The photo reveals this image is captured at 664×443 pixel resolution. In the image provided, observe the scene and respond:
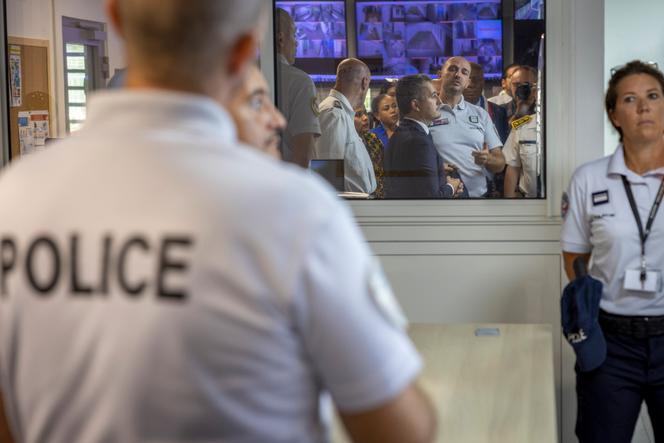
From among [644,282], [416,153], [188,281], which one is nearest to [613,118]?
[644,282]

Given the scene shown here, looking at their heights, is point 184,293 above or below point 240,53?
below

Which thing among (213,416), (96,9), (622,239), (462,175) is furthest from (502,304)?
(213,416)

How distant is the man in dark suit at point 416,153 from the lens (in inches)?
187

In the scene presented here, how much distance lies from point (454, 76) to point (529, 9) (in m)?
0.45

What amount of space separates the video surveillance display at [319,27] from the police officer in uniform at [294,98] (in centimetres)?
4

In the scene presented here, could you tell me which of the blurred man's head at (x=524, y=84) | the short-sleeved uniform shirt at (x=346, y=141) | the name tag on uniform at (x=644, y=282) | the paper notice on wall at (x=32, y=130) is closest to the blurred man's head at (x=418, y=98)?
the short-sleeved uniform shirt at (x=346, y=141)

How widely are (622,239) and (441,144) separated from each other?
1.39m

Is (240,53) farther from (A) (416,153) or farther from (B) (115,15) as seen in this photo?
(A) (416,153)

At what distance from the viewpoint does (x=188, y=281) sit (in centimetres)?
99

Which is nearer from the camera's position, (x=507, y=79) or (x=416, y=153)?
(x=507, y=79)

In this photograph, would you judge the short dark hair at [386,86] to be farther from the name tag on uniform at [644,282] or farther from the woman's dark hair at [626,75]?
the name tag on uniform at [644,282]

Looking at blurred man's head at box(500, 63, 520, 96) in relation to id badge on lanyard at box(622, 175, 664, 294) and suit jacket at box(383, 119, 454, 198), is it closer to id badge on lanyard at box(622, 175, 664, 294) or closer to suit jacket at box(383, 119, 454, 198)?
suit jacket at box(383, 119, 454, 198)

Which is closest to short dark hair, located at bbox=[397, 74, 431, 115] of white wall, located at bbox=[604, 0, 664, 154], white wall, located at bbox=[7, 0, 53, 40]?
white wall, located at bbox=[7, 0, 53, 40]

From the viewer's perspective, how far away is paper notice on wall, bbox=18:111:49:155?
5012 millimetres
